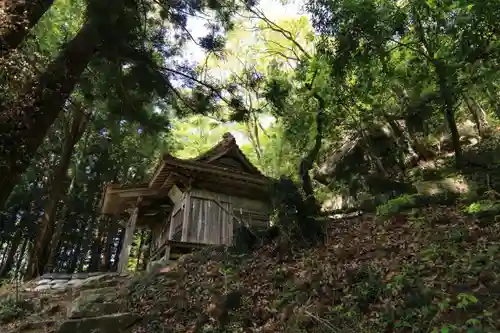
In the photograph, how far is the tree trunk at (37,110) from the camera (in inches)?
146

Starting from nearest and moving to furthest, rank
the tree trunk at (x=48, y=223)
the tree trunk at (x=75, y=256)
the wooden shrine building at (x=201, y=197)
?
the wooden shrine building at (x=201, y=197)
the tree trunk at (x=48, y=223)
the tree trunk at (x=75, y=256)

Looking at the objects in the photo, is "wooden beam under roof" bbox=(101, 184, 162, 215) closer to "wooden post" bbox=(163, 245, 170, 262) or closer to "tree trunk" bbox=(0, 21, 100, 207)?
"wooden post" bbox=(163, 245, 170, 262)

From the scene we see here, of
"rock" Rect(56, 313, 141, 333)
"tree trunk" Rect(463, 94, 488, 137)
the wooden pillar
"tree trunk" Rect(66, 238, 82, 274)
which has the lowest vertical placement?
"rock" Rect(56, 313, 141, 333)

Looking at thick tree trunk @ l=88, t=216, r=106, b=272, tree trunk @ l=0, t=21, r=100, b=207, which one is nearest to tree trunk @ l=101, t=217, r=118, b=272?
thick tree trunk @ l=88, t=216, r=106, b=272

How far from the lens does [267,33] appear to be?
1853 cm

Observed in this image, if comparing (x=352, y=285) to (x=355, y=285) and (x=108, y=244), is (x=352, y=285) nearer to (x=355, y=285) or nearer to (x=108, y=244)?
(x=355, y=285)

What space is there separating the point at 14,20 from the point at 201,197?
874 cm

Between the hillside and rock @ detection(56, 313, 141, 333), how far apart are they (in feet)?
0.25

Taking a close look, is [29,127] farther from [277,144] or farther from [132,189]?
[277,144]

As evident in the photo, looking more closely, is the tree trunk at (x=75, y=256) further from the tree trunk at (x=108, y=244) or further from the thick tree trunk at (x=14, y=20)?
the thick tree trunk at (x=14, y=20)

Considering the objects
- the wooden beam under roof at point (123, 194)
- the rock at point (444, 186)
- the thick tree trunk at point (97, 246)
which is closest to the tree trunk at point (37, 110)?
the rock at point (444, 186)

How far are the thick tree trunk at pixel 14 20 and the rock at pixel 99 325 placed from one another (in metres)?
4.03

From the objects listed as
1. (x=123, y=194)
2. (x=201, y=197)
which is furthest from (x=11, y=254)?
(x=201, y=197)

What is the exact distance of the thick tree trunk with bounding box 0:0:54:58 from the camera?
3662mm
